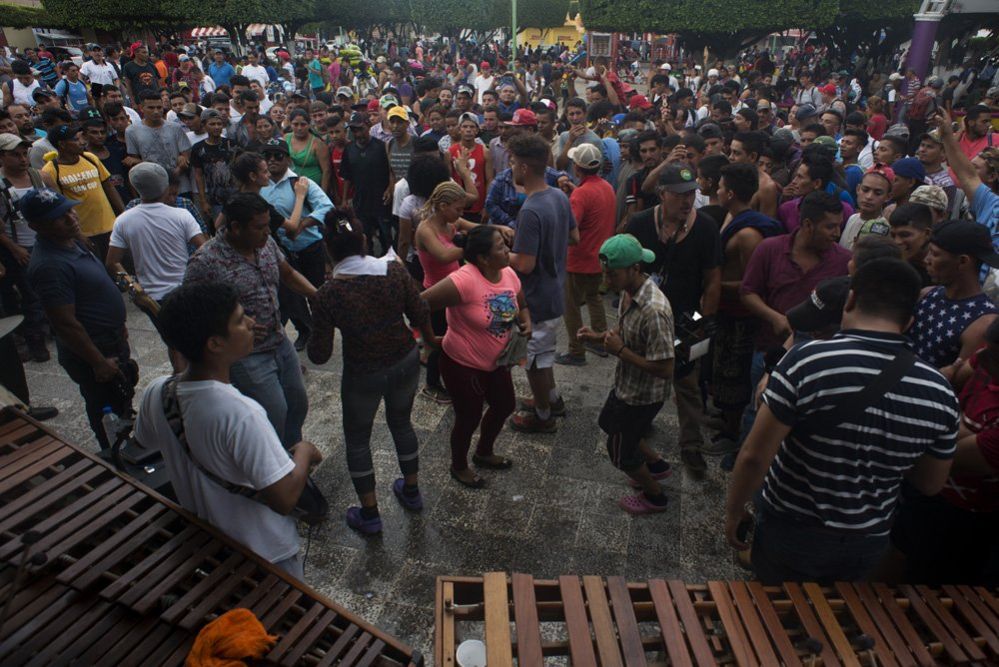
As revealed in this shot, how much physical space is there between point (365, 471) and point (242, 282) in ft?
4.35

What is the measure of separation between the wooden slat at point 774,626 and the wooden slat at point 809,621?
8 cm

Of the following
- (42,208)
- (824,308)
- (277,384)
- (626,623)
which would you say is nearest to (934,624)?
(626,623)

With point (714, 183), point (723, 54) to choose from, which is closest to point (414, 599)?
point (714, 183)

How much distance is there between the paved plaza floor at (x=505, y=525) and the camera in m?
3.58

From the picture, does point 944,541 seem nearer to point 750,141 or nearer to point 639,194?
point 750,141

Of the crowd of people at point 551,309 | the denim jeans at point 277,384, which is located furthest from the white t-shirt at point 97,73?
the denim jeans at point 277,384

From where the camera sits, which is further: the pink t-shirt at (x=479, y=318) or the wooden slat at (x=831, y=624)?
the pink t-shirt at (x=479, y=318)

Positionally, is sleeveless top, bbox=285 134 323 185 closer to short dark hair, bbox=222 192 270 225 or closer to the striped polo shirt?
short dark hair, bbox=222 192 270 225

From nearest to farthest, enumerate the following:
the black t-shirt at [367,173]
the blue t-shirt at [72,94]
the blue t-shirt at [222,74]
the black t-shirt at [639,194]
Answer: the black t-shirt at [639,194]
the black t-shirt at [367,173]
the blue t-shirt at [72,94]
the blue t-shirt at [222,74]

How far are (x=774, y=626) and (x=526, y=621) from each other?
894 millimetres

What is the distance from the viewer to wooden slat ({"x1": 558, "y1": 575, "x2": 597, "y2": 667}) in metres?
2.07

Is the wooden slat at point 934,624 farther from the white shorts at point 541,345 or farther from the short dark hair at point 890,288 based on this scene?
the white shorts at point 541,345

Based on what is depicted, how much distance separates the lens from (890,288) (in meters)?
2.19

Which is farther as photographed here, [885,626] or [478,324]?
[478,324]
